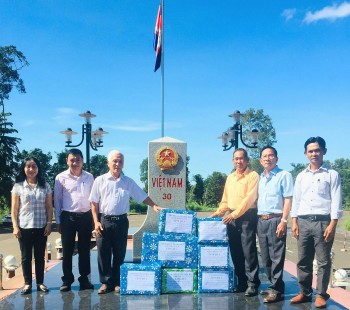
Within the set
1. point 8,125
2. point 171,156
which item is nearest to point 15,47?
point 8,125

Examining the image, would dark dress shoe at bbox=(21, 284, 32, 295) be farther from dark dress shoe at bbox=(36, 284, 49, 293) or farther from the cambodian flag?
the cambodian flag

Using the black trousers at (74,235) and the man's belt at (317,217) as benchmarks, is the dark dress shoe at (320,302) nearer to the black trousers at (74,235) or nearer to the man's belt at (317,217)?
the man's belt at (317,217)

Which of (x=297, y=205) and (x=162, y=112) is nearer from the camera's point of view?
(x=297, y=205)

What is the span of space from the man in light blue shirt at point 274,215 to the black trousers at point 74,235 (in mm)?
1996

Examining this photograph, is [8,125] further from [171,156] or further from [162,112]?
[171,156]

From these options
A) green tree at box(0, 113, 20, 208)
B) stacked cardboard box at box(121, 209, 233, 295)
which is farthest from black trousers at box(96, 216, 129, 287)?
green tree at box(0, 113, 20, 208)

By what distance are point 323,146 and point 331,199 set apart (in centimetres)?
56

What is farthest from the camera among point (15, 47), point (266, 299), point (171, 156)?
point (15, 47)

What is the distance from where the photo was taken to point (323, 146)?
436 cm

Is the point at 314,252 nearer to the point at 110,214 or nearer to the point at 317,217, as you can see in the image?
the point at 317,217

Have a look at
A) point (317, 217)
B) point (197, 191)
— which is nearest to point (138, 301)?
point (317, 217)

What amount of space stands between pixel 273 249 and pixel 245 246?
1.14 ft

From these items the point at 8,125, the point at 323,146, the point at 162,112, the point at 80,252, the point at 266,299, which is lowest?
the point at 266,299

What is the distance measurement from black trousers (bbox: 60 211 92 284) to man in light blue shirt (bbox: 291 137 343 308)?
2359 millimetres
